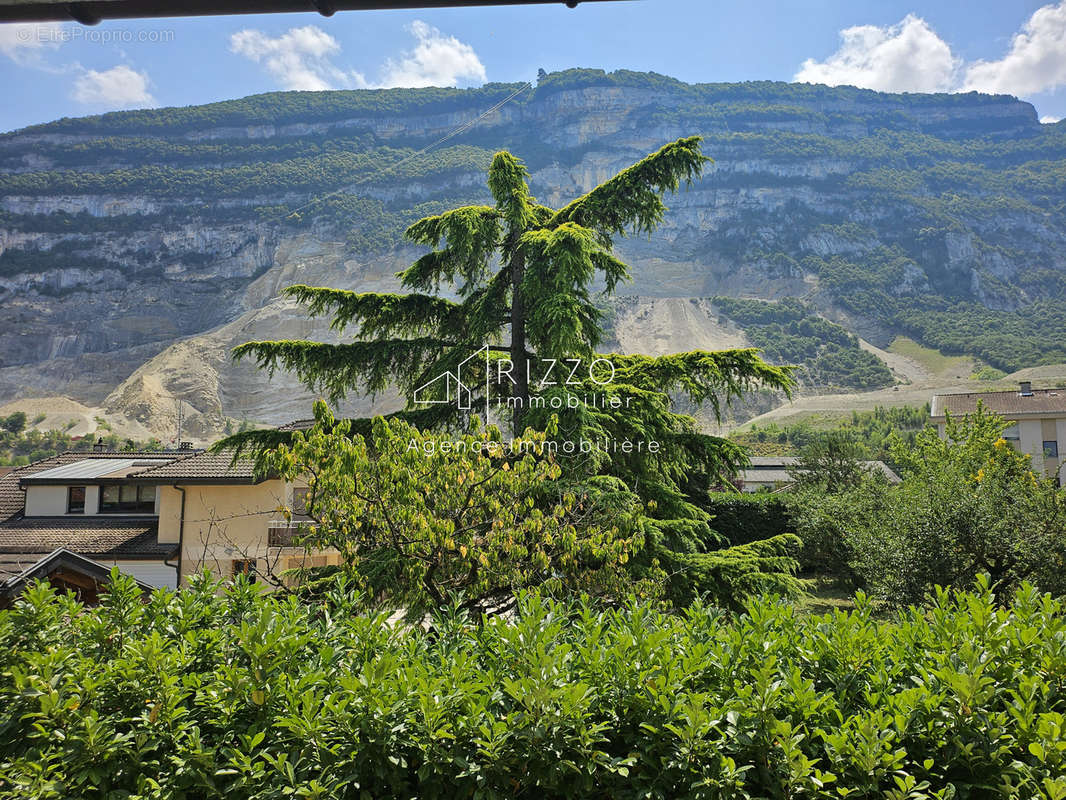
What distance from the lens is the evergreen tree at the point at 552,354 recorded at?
7805mm

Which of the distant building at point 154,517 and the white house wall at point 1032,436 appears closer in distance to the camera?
the distant building at point 154,517

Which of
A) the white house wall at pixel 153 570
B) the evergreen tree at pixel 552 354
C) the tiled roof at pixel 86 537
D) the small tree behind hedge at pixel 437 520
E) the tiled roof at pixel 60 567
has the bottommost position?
the white house wall at pixel 153 570

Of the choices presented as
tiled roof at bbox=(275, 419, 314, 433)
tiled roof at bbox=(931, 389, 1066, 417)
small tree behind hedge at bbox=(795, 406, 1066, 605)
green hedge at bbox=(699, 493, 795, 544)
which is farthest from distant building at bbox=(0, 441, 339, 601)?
tiled roof at bbox=(931, 389, 1066, 417)

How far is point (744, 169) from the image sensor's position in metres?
161

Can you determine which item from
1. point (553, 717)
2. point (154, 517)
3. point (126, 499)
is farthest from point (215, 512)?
point (553, 717)

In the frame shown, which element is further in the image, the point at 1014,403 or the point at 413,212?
the point at 413,212

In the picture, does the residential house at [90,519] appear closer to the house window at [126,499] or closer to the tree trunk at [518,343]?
the house window at [126,499]

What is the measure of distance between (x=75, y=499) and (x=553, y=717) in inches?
790

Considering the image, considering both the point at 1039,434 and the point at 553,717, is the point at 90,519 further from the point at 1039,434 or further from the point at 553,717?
the point at 1039,434

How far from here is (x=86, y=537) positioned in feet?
53.7

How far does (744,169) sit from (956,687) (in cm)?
17557

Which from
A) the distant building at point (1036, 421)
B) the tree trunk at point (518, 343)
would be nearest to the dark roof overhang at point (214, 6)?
the tree trunk at point (518, 343)

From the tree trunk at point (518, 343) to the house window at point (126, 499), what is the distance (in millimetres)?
12817

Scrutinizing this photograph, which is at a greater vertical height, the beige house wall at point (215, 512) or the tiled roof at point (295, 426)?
the tiled roof at point (295, 426)
